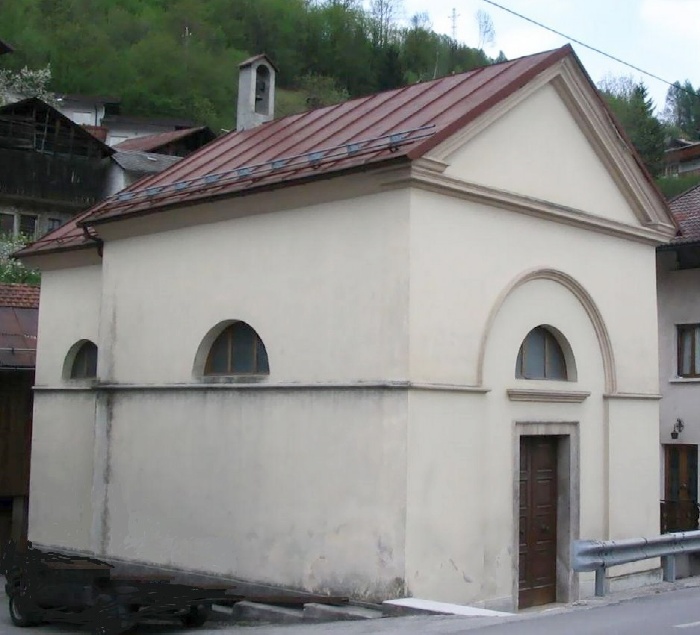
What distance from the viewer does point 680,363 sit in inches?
864

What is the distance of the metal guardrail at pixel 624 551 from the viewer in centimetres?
1181

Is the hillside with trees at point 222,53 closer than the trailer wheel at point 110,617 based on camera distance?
No

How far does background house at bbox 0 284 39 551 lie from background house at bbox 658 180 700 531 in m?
12.4

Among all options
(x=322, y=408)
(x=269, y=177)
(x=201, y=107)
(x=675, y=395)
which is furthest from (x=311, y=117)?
(x=201, y=107)

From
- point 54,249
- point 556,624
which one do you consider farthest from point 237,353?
point 556,624

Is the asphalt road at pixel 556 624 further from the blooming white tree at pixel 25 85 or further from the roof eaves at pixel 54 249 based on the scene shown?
the blooming white tree at pixel 25 85

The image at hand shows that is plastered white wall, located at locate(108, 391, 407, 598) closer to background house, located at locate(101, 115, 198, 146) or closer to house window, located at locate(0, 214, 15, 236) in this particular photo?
house window, located at locate(0, 214, 15, 236)

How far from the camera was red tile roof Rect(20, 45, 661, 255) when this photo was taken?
40.6 ft

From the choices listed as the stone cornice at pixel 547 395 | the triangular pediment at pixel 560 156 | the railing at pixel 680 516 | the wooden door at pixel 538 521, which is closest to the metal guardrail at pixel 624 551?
the wooden door at pixel 538 521

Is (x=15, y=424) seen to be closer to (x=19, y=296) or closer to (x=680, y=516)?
(x=19, y=296)

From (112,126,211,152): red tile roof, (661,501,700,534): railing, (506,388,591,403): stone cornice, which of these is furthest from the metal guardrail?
(112,126,211,152): red tile roof

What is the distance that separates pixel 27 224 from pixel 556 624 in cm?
3758

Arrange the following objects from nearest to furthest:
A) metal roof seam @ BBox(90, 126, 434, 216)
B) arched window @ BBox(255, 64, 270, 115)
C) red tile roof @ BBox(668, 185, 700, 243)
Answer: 1. metal roof seam @ BBox(90, 126, 434, 216)
2. arched window @ BBox(255, 64, 270, 115)
3. red tile roof @ BBox(668, 185, 700, 243)

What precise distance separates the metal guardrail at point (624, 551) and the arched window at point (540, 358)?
2.40 m
